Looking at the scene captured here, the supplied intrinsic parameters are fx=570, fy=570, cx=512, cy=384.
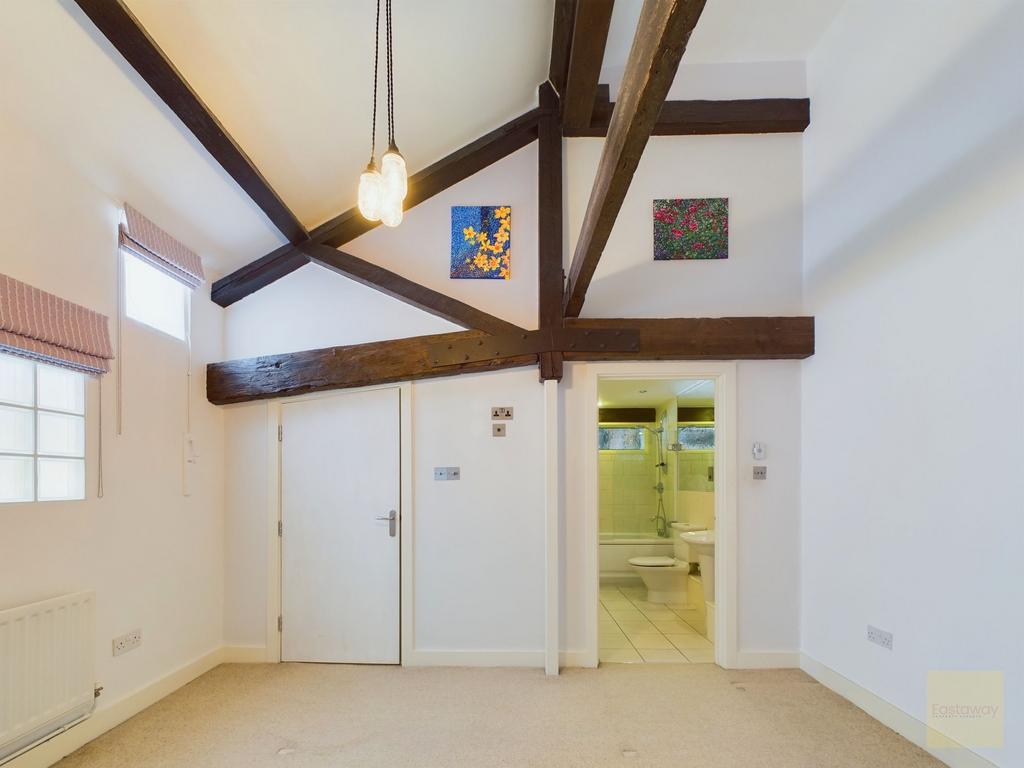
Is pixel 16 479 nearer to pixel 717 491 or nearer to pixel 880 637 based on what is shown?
pixel 717 491

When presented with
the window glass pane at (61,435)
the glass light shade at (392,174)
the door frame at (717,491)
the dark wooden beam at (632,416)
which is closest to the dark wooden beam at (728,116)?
the door frame at (717,491)

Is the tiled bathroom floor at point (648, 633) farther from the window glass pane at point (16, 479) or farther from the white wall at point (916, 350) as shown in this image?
the window glass pane at point (16, 479)

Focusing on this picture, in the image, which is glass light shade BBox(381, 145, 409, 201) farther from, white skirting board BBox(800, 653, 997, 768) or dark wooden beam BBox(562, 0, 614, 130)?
white skirting board BBox(800, 653, 997, 768)

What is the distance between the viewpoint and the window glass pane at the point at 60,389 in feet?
8.11

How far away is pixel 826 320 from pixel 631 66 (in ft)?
7.83

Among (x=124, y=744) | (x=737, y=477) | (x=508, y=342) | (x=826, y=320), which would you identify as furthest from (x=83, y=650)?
(x=826, y=320)

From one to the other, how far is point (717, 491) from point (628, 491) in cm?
326

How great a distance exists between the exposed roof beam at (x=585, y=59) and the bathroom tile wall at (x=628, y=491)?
4.29 metres

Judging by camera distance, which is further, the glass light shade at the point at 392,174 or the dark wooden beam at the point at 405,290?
the dark wooden beam at the point at 405,290

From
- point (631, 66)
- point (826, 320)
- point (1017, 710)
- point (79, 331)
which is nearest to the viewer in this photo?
point (631, 66)

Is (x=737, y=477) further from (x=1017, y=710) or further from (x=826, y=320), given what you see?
(x=1017, y=710)

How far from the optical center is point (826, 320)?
346 cm

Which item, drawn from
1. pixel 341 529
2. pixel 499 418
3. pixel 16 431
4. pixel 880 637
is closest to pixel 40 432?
pixel 16 431

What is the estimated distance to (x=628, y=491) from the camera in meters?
6.93
